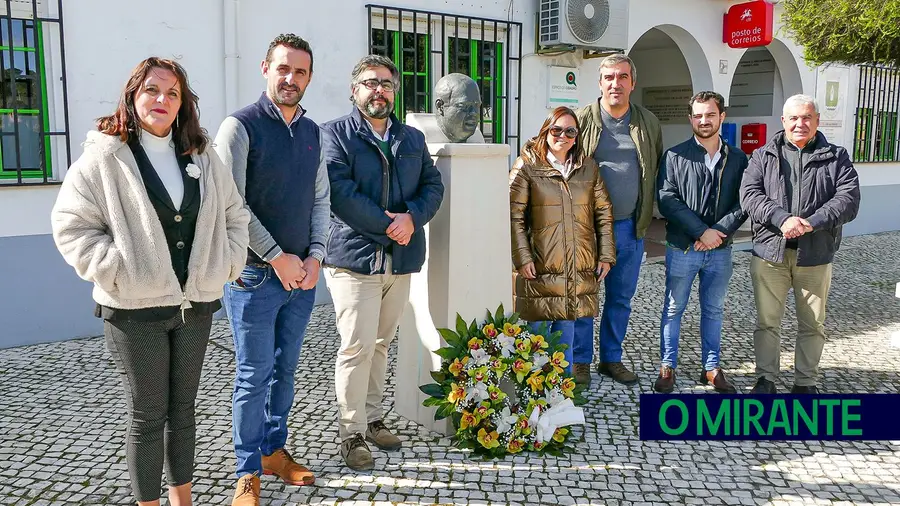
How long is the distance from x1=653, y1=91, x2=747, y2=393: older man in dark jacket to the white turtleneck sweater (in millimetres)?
2955

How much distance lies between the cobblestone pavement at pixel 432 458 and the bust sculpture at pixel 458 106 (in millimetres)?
1596

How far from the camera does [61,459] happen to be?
11.8 feet

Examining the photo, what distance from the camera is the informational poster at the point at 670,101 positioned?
1198 cm

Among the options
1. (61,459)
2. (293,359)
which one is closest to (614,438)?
(293,359)

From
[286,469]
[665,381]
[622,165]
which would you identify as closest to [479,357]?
[286,469]

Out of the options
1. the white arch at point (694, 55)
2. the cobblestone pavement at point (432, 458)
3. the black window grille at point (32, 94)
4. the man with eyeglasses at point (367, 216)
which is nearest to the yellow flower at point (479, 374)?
the cobblestone pavement at point (432, 458)

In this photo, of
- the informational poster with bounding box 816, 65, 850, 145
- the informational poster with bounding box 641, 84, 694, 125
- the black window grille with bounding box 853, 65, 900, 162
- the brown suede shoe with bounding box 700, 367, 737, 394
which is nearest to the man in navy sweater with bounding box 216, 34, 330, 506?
the brown suede shoe with bounding box 700, 367, 737, 394

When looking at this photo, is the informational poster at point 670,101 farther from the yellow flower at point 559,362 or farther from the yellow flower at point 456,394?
the yellow flower at point 456,394

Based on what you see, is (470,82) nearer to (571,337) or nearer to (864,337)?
(571,337)

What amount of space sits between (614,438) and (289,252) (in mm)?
2006

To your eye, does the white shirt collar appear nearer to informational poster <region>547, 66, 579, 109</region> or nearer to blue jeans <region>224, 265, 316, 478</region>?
blue jeans <region>224, 265, 316, 478</region>

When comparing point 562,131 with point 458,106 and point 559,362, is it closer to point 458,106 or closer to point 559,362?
point 458,106

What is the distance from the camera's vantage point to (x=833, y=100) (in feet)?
37.7

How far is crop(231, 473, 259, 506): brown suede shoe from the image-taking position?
9.96 feet
